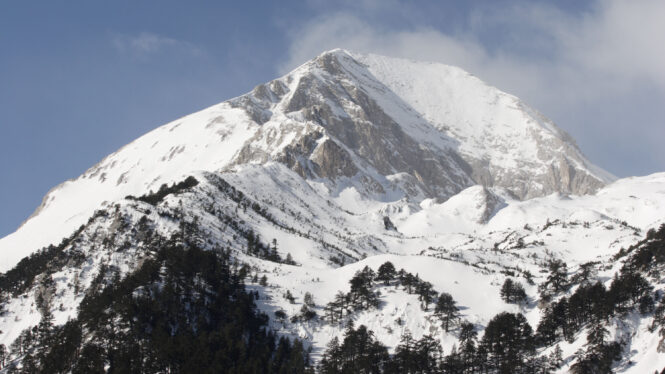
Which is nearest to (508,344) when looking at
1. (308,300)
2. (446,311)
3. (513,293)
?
(446,311)

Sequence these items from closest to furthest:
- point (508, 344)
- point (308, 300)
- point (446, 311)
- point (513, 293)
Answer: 1. point (508, 344)
2. point (446, 311)
3. point (308, 300)
4. point (513, 293)

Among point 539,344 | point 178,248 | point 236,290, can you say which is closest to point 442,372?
point 539,344

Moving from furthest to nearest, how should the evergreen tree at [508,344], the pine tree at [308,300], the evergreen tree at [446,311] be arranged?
the pine tree at [308,300]
the evergreen tree at [446,311]
the evergreen tree at [508,344]

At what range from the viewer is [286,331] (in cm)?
17588

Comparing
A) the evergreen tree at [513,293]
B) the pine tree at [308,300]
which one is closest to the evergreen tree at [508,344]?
the evergreen tree at [513,293]

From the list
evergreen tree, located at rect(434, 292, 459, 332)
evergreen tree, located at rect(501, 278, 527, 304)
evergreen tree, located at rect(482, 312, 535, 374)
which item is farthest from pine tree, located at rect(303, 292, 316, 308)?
evergreen tree, located at rect(501, 278, 527, 304)

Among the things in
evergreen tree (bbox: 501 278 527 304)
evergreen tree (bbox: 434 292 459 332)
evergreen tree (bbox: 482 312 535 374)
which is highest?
evergreen tree (bbox: 501 278 527 304)

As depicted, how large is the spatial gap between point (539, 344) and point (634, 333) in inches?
956

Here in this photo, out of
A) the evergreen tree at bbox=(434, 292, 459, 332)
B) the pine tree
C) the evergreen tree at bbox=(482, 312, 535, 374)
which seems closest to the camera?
the evergreen tree at bbox=(482, 312, 535, 374)

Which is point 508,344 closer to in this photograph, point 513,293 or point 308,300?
point 513,293

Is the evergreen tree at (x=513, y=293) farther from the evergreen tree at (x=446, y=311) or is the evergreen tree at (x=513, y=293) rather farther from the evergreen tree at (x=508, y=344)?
the evergreen tree at (x=508, y=344)

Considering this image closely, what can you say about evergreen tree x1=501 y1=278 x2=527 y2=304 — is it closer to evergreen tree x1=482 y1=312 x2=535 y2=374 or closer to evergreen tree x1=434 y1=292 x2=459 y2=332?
evergreen tree x1=434 y1=292 x2=459 y2=332

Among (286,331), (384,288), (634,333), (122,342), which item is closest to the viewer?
(634,333)

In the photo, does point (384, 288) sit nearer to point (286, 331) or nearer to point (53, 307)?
point (286, 331)
